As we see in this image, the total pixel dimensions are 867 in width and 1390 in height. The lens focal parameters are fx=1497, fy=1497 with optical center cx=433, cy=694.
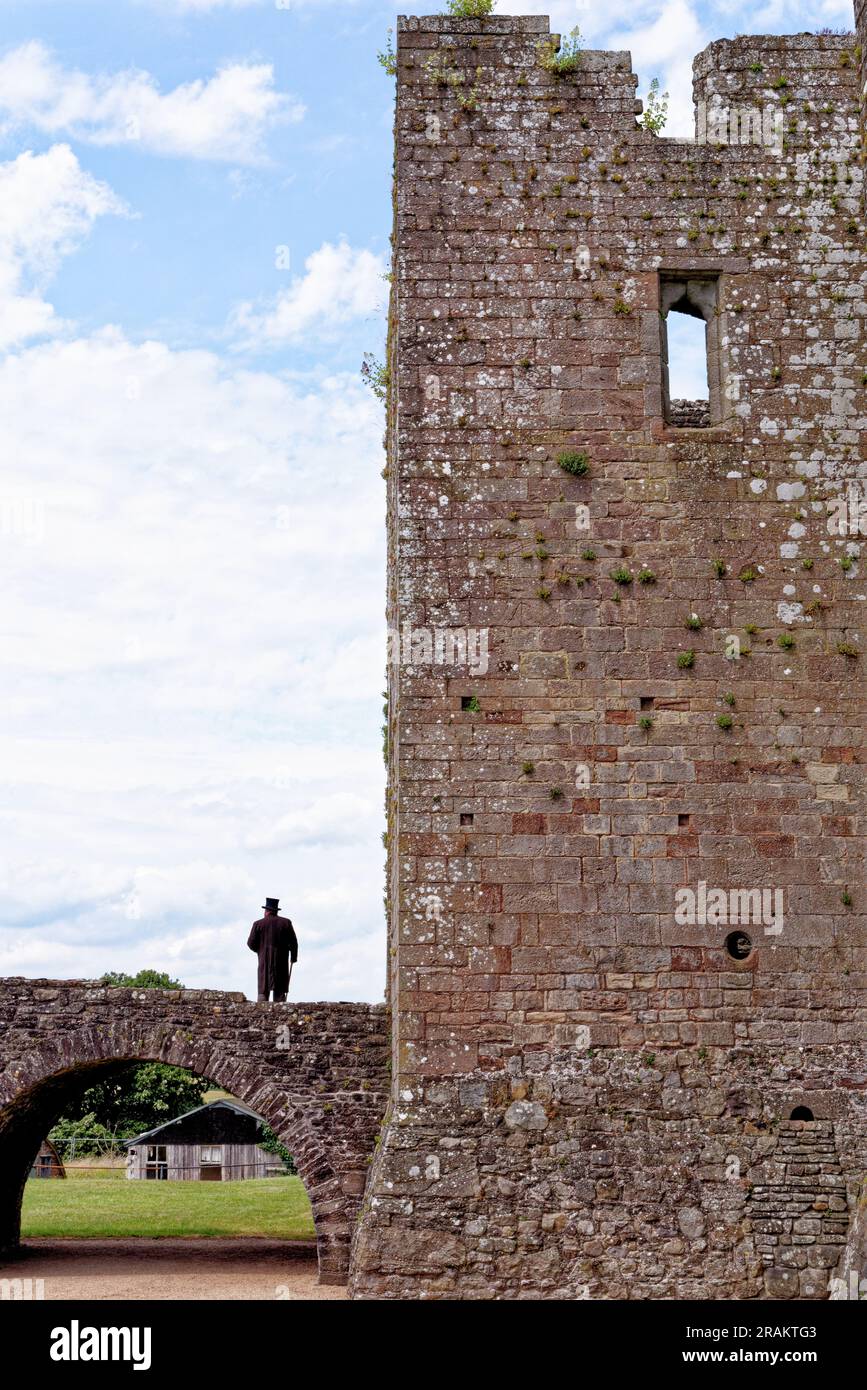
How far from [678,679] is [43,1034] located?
709 cm

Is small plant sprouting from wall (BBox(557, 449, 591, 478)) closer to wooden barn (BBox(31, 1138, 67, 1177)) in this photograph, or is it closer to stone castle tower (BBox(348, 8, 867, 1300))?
stone castle tower (BBox(348, 8, 867, 1300))

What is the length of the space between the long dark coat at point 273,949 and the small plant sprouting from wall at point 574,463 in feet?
18.9

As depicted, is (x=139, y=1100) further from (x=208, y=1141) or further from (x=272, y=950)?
(x=272, y=950)

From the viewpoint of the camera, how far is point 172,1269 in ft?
49.1

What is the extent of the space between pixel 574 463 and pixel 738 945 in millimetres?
3810

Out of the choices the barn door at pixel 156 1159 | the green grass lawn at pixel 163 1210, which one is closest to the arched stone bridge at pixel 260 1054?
the green grass lawn at pixel 163 1210

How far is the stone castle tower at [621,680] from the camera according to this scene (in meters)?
10.4

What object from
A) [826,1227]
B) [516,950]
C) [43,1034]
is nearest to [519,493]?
[516,950]

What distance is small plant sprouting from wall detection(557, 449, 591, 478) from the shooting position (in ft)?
37.6

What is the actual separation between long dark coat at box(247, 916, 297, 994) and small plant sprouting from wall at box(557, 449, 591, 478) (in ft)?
18.9

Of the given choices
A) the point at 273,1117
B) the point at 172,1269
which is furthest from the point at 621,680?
the point at 172,1269

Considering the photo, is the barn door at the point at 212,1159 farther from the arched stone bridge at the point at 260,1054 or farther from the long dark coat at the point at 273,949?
the long dark coat at the point at 273,949

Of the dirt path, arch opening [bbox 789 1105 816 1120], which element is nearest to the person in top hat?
the dirt path

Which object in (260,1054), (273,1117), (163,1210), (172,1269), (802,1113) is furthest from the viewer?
(163,1210)
